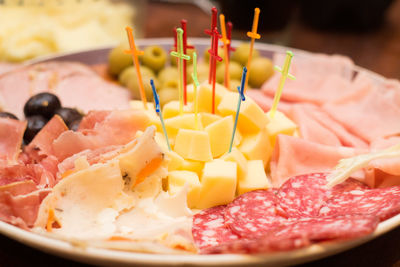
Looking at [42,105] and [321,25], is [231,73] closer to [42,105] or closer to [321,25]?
[42,105]

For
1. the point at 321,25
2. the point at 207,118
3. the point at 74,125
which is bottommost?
the point at 74,125

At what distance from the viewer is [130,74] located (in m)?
1.71

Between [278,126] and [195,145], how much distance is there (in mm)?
323

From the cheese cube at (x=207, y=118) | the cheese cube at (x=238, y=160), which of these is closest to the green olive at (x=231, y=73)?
the cheese cube at (x=207, y=118)

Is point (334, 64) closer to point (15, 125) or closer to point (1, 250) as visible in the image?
point (15, 125)

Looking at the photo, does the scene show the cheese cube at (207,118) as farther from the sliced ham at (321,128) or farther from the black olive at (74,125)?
the black olive at (74,125)

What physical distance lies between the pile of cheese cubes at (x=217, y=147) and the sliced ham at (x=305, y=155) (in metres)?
0.04

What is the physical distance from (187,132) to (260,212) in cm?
31

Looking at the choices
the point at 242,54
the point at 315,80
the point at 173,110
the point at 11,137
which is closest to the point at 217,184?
the point at 173,110

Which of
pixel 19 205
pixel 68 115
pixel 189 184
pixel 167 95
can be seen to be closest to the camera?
pixel 19 205

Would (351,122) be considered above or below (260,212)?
above

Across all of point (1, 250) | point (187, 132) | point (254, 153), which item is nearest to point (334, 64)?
point (254, 153)

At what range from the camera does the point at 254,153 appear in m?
1.20

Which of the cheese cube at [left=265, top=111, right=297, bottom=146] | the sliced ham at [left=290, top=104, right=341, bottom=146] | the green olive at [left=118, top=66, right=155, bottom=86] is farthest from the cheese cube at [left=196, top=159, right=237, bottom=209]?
the green olive at [left=118, top=66, right=155, bottom=86]
